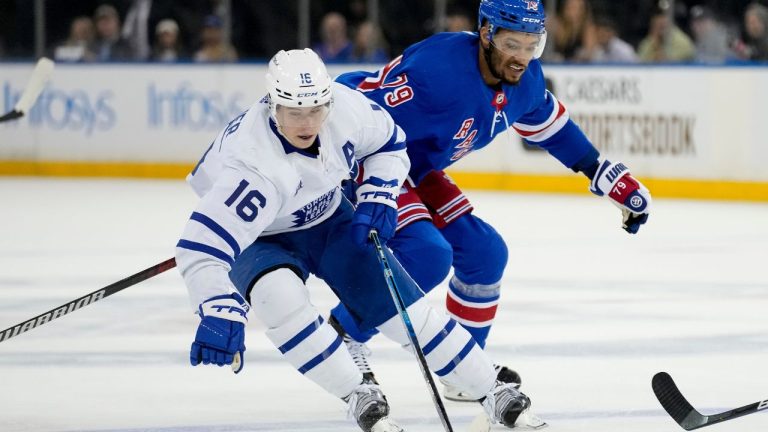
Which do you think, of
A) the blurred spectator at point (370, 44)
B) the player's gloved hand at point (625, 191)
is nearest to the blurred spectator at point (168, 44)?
the blurred spectator at point (370, 44)

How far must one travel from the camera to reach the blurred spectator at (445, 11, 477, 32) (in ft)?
35.4

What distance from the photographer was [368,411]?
3721mm

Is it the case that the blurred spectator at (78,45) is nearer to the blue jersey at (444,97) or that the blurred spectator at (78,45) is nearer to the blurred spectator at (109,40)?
the blurred spectator at (109,40)

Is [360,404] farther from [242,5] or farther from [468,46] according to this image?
[242,5]

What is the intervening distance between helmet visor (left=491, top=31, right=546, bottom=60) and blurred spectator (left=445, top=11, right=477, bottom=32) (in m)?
6.61

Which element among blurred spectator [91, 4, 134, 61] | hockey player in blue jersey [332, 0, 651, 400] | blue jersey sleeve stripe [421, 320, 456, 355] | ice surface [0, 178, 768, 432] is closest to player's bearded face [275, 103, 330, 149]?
blue jersey sleeve stripe [421, 320, 456, 355]

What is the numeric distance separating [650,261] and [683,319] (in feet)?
5.53

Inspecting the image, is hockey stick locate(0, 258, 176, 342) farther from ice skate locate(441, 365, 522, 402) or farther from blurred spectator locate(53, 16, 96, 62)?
blurred spectator locate(53, 16, 96, 62)

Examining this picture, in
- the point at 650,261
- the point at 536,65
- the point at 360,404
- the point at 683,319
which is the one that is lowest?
the point at 650,261

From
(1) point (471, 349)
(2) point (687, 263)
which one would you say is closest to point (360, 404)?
(1) point (471, 349)

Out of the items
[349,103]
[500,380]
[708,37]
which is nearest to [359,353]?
[500,380]

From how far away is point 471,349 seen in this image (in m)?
3.73

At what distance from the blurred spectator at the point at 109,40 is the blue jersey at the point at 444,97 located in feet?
26.4

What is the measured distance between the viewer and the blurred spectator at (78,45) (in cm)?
1228
